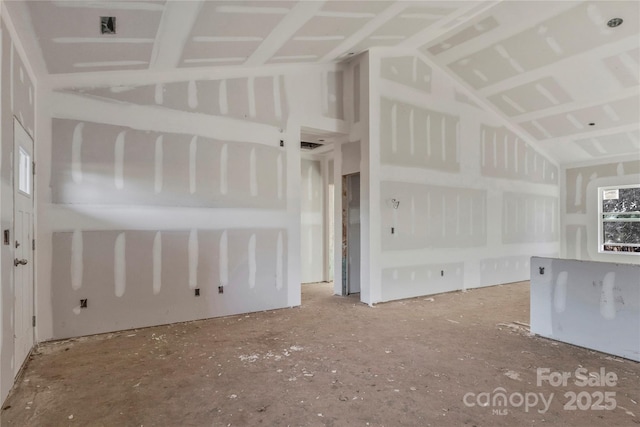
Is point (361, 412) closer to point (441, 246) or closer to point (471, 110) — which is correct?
point (441, 246)

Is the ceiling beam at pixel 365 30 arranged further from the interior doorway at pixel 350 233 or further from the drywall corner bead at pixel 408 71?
the interior doorway at pixel 350 233

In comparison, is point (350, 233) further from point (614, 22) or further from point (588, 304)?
point (614, 22)

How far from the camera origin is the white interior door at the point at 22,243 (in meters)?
2.87

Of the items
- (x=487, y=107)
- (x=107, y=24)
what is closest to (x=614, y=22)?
(x=487, y=107)

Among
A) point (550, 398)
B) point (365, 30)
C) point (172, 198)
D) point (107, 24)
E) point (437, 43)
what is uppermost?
point (437, 43)

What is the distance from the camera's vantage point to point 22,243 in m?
3.10

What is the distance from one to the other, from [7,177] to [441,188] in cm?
606

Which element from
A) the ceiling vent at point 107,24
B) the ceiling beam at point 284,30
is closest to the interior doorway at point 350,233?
the ceiling beam at point 284,30

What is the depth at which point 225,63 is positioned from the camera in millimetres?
4566

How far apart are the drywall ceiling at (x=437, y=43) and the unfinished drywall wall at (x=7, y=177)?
0.90ft

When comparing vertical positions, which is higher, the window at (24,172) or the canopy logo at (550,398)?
the window at (24,172)

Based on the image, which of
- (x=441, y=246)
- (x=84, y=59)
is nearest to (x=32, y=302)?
(x=84, y=59)

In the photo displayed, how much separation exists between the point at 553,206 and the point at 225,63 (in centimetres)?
829

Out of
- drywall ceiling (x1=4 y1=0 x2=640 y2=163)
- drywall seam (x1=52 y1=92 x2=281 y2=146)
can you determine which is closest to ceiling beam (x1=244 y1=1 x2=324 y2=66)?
drywall ceiling (x1=4 y1=0 x2=640 y2=163)
